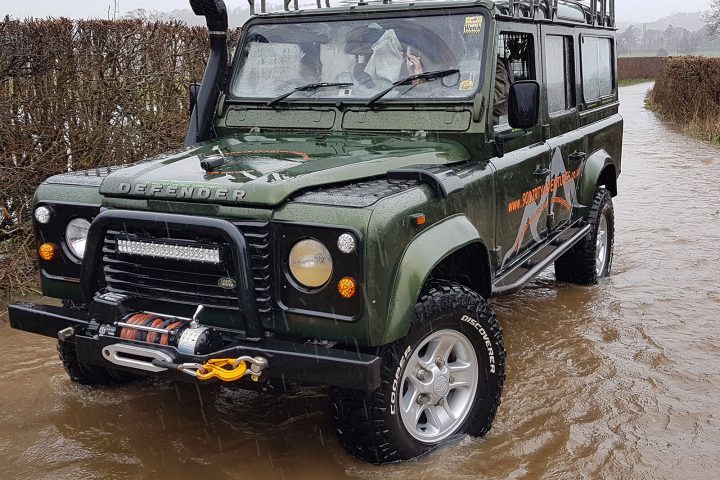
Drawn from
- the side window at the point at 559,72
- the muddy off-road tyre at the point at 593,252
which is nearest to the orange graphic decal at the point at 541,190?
the side window at the point at 559,72

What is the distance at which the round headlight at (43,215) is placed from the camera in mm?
3773

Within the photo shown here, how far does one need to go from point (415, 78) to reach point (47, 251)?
213 centimetres

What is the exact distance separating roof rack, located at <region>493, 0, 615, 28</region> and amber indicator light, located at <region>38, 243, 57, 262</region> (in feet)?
9.03

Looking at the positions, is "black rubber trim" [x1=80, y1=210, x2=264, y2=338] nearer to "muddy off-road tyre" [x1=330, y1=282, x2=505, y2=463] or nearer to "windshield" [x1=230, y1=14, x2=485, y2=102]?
"muddy off-road tyre" [x1=330, y1=282, x2=505, y2=463]

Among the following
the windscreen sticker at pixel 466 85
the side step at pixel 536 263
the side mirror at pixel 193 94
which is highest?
the side mirror at pixel 193 94

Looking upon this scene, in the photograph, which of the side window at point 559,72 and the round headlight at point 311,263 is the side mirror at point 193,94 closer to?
the round headlight at point 311,263

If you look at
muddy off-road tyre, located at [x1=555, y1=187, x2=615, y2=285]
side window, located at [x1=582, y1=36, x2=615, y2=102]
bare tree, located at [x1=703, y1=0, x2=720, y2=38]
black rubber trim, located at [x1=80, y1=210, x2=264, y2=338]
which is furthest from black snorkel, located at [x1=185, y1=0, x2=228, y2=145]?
bare tree, located at [x1=703, y1=0, x2=720, y2=38]

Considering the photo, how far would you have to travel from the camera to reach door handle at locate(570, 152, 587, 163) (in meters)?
5.67

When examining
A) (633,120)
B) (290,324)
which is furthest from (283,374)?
(633,120)

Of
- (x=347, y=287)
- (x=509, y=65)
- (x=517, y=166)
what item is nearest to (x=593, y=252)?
(x=517, y=166)

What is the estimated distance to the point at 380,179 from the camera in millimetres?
3740

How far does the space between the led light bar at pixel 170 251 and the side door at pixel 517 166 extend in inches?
68.2

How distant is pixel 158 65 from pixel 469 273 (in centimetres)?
495

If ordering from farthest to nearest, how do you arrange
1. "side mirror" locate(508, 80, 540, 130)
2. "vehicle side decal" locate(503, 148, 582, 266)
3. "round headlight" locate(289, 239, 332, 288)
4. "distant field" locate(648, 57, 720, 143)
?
"distant field" locate(648, 57, 720, 143) → "vehicle side decal" locate(503, 148, 582, 266) → "side mirror" locate(508, 80, 540, 130) → "round headlight" locate(289, 239, 332, 288)
